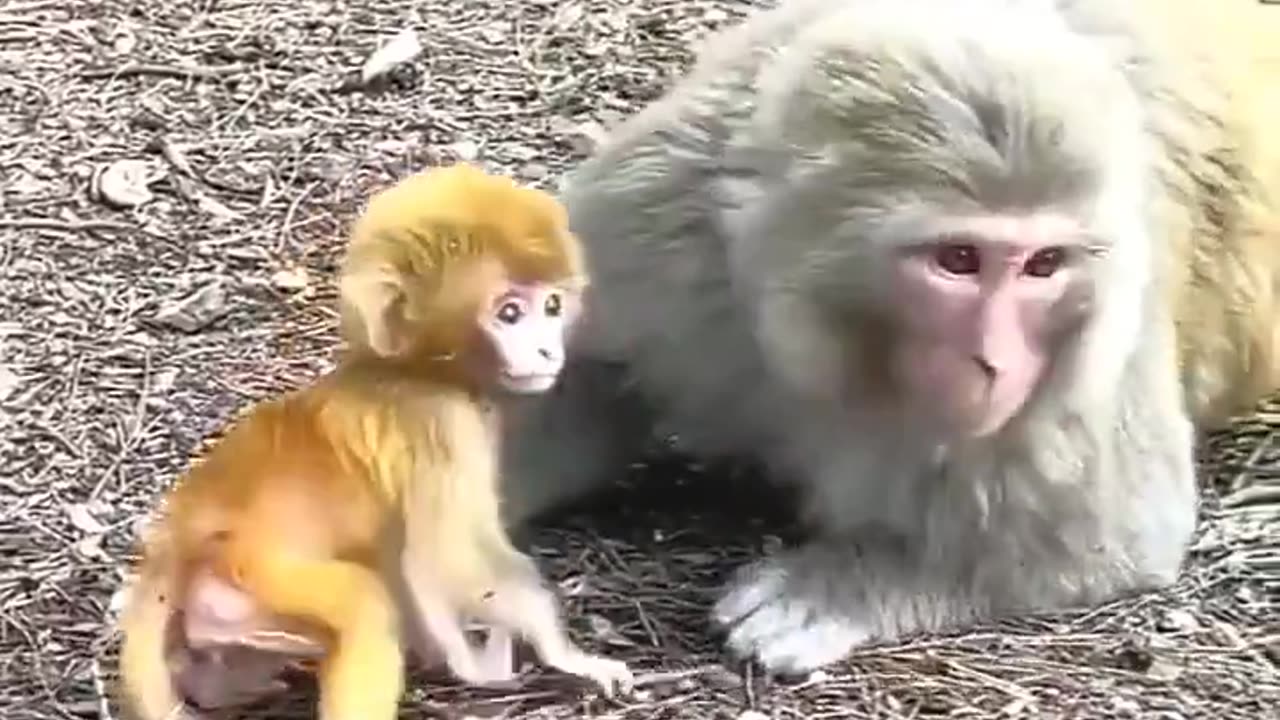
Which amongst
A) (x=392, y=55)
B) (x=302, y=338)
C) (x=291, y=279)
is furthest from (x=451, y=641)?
(x=392, y=55)

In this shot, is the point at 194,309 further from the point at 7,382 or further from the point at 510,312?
the point at 510,312

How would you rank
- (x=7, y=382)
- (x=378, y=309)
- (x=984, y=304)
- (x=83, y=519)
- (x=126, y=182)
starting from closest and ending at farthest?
(x=378, y=309)
(x=984, y=304)
(x=83, y=519)
(x=7, y=382)
(x=126, y=182)

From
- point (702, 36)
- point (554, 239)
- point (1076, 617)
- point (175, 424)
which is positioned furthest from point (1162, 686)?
point (702, 36)


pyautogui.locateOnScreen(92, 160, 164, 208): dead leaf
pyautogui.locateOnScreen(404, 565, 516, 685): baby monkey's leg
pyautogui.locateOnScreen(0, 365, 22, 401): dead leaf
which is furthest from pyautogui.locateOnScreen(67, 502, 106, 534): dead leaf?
pyautogui.locateOnScreen(92, 160, 164, 208): dead leaf

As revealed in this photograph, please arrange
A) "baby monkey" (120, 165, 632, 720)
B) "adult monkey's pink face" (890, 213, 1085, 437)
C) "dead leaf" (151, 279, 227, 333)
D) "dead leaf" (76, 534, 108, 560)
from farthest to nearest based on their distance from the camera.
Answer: "dead leaf" (151, 279, 227, 333) < "dead leaf" (76, 534, 108, 560) < "adult monkey's pink face" (890, 213, 1085, 437) < "baby monkey" (120, 165, 632, 720)

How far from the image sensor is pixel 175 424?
3.78 meters

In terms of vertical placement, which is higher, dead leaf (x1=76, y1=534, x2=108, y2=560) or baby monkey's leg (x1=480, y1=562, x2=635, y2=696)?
baby monkey's leg (x1=480, y1=562, x2=635, y2=696)

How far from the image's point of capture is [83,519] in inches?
141

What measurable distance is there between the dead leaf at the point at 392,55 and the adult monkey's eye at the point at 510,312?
181cm

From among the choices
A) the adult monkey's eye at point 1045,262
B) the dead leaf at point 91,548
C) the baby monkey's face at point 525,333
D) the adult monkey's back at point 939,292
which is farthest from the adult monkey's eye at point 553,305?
the dead leaf at point 91,548

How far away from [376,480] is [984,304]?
76 centimetres

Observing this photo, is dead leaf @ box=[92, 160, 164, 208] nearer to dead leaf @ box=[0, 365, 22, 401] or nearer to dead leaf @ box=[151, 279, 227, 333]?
dead leaf @ box=[151, 279, 227, 333]

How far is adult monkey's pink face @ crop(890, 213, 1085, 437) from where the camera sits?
304 centimetres

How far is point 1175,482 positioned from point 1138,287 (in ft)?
1.36
